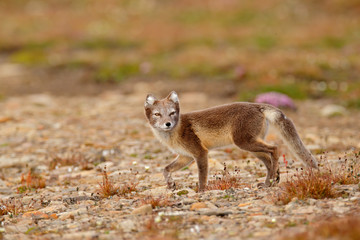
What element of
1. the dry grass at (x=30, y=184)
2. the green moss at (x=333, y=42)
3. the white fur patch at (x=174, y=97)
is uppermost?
the green moss at (x=333, y=42)

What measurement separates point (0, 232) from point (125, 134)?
6146 millimetres

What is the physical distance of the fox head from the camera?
751 cm

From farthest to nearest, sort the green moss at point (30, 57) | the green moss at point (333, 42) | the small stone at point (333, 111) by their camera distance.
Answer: the green moss at point (30, 57)
the green moss at point (333, 42)
the small stone at point (333, 111)

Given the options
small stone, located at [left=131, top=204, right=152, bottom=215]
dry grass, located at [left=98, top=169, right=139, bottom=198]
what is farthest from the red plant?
dry grass, located at [left=98, top=169, right=139, bottom=198]

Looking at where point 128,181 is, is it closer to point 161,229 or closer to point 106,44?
point 161,229

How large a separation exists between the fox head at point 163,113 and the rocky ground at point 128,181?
85 centimetres

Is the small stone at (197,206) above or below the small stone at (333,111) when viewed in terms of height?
below

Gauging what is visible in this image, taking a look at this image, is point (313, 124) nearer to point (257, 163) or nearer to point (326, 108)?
point (326, 108)

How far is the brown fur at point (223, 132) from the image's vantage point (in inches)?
291

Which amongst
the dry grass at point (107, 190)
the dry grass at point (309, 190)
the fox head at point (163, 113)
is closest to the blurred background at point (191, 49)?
the fox head at point (163, 113)

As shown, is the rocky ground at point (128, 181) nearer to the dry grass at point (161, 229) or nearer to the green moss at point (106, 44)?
the dry grass at point (161, 229)

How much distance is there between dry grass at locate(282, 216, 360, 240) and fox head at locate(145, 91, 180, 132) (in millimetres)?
3177

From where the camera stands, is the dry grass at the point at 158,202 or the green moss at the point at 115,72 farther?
the green moss at the point at 115,72

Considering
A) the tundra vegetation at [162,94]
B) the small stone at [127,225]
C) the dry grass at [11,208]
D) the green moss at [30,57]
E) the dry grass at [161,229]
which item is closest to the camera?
the dry grass at [161,229]
